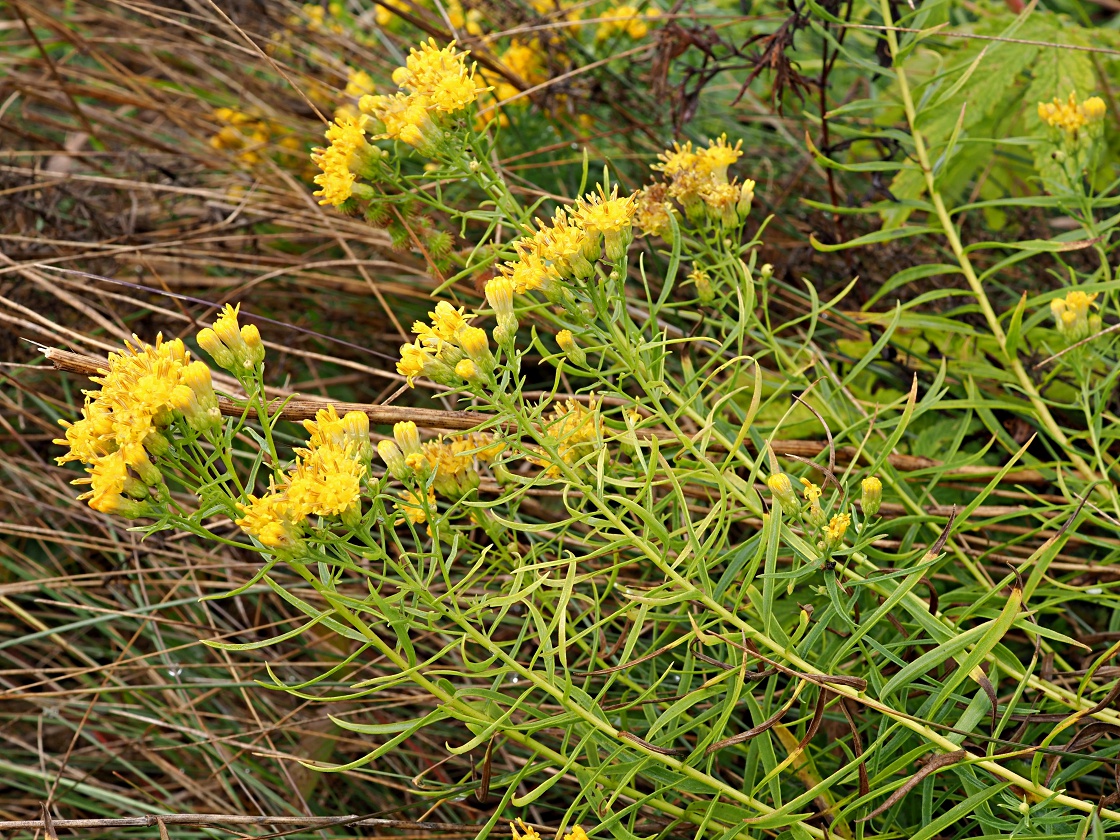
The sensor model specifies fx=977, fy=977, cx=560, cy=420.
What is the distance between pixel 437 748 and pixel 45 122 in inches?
103

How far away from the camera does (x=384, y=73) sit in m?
3.31

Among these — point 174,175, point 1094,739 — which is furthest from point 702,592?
point 174,175

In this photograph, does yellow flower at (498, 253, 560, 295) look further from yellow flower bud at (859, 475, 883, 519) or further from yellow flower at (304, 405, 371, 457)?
yellow flower bud at (859, 475, 883, 519)

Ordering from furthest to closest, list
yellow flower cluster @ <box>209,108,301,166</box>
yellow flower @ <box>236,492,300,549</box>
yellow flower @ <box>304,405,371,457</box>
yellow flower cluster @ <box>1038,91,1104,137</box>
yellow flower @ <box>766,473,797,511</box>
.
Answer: yellow flower cluster @ <box>209,108,301,166</box>, yellow flower cluster @ <box>1038,91,1104,137</box>, yellow flower @ <box>766,473,797,511</box>, yellow flower @ <box>304,405,371,457</box>, yellow flower @ <box>236,492,300,549</box>

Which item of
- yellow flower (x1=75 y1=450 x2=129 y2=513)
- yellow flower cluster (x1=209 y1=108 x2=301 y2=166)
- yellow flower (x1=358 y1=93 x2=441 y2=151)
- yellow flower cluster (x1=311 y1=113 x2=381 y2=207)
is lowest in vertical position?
yellow flower cluster (x1=209 y1=108 x2=301 y2=166)

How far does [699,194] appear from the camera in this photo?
1714mm

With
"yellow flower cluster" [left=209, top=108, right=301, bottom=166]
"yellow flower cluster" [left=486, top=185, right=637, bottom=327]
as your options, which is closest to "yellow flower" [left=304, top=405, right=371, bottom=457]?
"yellow flower cluster" [left=486, top=185, right=637, bottom=327]

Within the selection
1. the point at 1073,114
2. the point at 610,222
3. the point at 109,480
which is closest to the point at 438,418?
the point at 610,222

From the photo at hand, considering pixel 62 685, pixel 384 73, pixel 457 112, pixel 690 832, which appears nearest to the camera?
pixel 457 112

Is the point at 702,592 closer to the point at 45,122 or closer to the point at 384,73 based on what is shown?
the point at 384,73

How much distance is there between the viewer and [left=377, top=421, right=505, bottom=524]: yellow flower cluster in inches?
52.1

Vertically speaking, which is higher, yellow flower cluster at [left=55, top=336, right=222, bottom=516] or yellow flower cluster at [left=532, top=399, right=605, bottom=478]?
yellow flower cluster at [left=55, top=336, right=222, bottom=516]

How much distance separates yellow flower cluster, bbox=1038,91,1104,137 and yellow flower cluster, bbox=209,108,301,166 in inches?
87.8

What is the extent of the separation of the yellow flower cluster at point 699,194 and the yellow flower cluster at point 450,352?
22.0 inches
